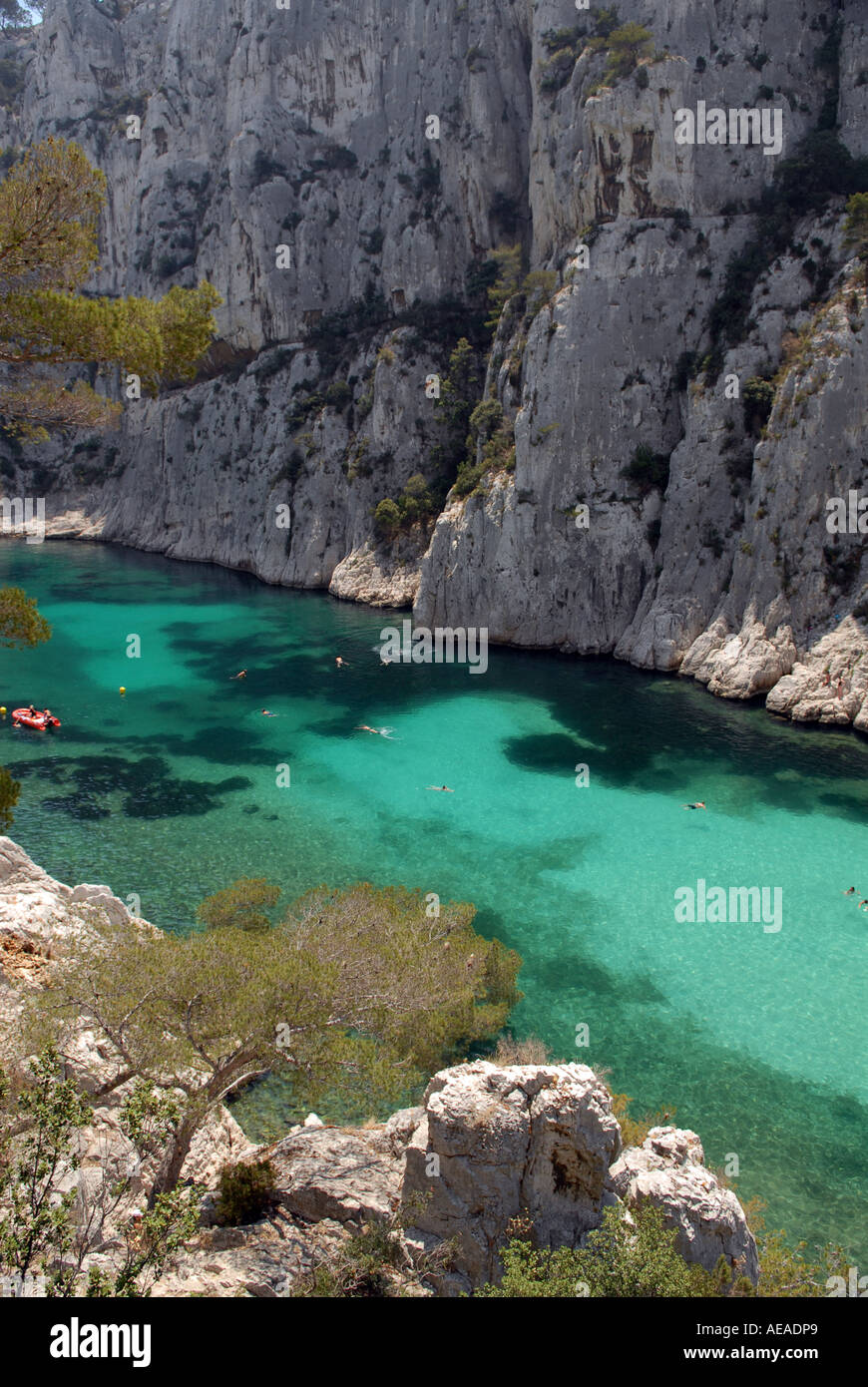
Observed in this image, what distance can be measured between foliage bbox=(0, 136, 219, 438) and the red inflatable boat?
67.9 ft

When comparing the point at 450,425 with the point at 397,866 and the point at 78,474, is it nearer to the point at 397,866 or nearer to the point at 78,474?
the point at 397,866

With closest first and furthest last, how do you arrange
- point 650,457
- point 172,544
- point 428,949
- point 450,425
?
1. point 428,949
2. point 650,457
3. point 450,425
4. point 172,544

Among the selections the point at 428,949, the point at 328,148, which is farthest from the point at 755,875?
the point at 328,148

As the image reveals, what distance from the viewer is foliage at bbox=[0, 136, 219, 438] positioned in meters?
9.27

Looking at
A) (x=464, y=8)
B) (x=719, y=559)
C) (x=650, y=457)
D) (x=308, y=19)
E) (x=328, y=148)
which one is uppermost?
(x=308, y=19)

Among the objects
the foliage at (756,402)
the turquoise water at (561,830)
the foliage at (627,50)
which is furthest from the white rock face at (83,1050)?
the foliage at (627,50)

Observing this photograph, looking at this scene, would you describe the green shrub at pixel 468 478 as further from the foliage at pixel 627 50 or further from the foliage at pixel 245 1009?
the foliage at pixel 245 1009

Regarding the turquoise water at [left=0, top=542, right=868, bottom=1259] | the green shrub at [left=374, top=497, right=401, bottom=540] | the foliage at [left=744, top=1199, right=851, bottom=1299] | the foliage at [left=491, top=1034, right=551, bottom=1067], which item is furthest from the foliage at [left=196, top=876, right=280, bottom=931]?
the green shrub at [left=374, top=497, right=401, bottom=540]

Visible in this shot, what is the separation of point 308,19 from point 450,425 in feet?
120

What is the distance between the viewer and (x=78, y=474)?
2992 inches

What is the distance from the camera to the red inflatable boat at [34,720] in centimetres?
2947

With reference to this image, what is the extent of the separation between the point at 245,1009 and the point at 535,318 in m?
38.9

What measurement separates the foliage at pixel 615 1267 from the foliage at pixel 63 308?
10886mm

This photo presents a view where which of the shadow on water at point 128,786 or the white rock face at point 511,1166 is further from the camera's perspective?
the shadow on water at point 128,786
